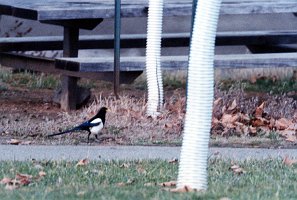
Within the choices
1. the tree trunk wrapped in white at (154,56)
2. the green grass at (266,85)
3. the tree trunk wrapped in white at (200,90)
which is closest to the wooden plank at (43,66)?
the tree trunk wrapped in white at (154,56)

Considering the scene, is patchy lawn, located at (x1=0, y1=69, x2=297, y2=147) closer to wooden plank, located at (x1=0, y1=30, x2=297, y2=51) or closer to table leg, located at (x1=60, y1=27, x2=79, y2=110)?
table leg, located at (x1=60, y1=27, x2=79, y2=110)

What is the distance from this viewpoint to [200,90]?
6.15 meters

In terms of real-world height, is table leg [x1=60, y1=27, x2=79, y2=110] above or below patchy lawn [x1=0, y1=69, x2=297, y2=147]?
above

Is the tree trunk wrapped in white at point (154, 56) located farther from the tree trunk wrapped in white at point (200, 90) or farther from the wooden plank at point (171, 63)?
the tree trunk wrapped in white at point (200, 90)

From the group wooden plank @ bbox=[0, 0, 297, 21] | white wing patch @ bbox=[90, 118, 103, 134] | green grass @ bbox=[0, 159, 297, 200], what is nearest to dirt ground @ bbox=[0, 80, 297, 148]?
white wing patch @ bbox=[90, 118, 103, 134]

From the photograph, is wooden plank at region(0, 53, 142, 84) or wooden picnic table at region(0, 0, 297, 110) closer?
wooden picnic table at region(0, 0, 297, 110)

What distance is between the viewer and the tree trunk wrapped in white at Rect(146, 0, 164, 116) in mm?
10680

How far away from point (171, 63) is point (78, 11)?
1179 mm

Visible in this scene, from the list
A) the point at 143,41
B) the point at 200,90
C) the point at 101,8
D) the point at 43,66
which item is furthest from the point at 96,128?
the point at 143,41

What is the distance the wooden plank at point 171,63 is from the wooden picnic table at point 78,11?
0.51 metres

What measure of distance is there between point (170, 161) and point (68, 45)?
4.24 meters

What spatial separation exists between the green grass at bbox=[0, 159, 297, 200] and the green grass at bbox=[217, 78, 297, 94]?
551cm

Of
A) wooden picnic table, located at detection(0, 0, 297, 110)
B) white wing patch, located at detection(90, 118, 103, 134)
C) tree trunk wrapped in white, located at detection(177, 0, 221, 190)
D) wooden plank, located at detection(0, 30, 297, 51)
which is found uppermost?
wooden picnic table, located at detection(0, 0, 297, 110)

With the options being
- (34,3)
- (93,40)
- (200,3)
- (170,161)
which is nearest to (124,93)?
(93,40)
